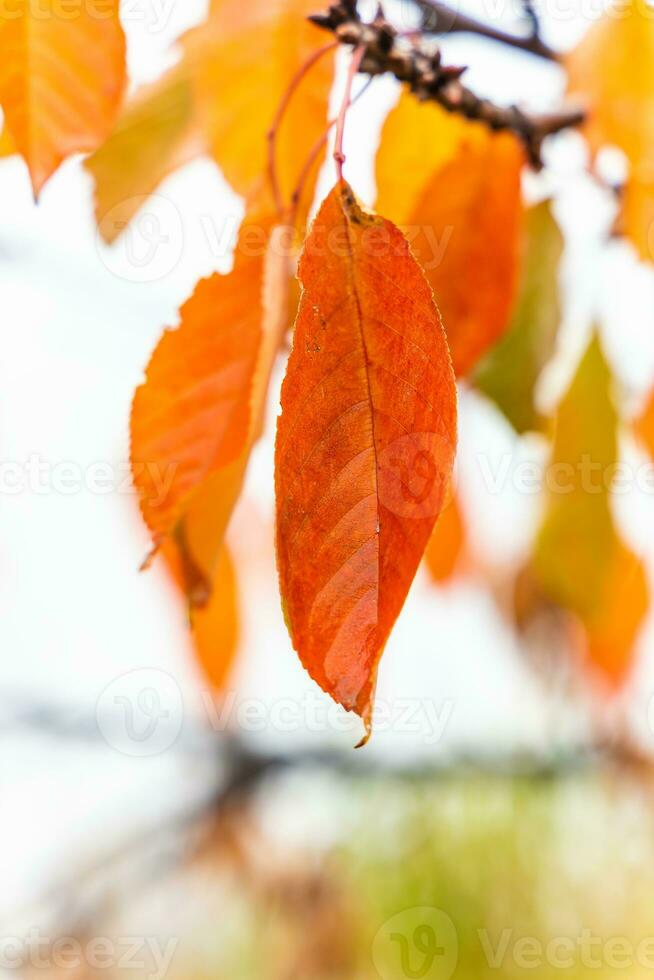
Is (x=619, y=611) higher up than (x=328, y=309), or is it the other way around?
(x=328, y=309)

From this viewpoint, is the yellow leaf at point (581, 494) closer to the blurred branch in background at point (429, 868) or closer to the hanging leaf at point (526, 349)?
the hanging leaf at point (526, 349)

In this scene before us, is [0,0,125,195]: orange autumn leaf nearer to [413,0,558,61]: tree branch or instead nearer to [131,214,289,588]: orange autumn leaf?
[131,214,289,588]: orange autumn leaf

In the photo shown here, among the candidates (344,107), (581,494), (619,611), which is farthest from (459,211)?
(619,611)

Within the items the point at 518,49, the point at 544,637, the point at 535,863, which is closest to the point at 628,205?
the point at 518,49

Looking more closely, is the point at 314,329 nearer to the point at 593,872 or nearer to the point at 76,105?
the point at 76,105

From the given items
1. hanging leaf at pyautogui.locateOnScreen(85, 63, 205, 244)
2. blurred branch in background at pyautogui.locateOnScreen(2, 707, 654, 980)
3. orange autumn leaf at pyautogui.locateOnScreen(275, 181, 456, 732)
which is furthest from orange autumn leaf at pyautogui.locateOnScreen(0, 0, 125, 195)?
blurred branch in background at pyautogui.locateOnScreen(2, 707, 654, 980)

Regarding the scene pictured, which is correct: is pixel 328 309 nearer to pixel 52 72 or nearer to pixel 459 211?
pixel 52 72

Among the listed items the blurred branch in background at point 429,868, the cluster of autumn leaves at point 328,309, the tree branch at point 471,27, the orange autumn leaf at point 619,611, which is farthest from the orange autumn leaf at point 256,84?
the blurred branch in background at point 429,868
